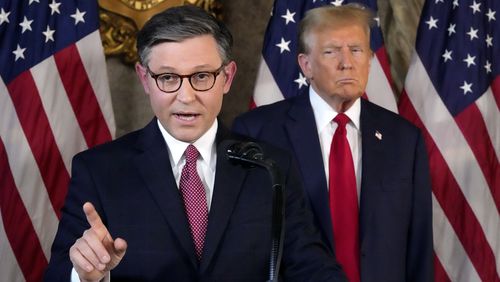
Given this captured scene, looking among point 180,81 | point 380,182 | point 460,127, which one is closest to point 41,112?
point 380,182

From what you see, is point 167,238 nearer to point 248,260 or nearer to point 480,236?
point 248,260

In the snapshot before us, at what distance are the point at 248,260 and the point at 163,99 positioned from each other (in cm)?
47

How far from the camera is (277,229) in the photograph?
1872mm

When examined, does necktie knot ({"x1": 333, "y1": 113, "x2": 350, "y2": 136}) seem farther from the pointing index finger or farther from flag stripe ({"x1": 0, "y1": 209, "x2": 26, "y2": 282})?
the pointing index finger

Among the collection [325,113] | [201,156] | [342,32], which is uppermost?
[342,32]

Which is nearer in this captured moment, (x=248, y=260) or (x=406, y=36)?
(x=248, y=260)

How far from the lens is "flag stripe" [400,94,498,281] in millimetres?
4230

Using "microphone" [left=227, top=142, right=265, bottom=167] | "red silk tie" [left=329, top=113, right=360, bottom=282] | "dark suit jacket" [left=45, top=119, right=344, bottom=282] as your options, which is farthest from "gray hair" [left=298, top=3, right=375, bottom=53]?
"microphone" [left=227, top=142, right=265, bottom=167]

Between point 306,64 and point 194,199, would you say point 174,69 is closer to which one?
point 194,199

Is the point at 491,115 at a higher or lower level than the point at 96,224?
higher

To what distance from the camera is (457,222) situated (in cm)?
425

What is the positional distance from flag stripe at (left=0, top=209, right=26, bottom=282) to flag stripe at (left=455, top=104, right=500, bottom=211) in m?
2.14

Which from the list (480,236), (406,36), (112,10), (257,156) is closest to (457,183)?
(480,236)

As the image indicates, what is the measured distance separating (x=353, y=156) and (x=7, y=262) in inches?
60.6
